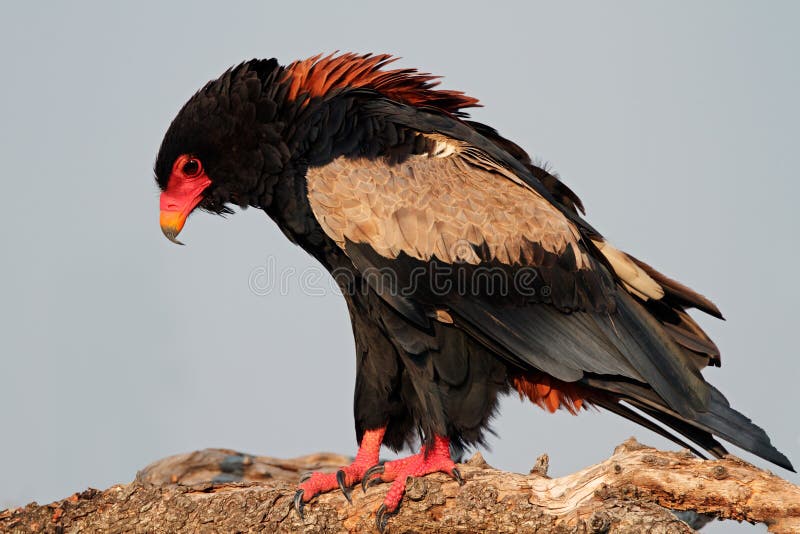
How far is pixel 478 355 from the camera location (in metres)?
6.19

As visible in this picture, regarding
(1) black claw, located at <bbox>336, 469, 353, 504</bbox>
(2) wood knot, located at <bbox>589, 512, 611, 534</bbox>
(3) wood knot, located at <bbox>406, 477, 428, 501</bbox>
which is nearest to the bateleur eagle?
(1) black claw, located at <bbox>336, 469, 353, 504</bbox>

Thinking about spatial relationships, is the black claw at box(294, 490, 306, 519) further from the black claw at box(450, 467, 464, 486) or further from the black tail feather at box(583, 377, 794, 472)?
the black tail feather at box(583, 377, 794, 472)

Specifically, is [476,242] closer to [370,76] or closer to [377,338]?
[377,338]

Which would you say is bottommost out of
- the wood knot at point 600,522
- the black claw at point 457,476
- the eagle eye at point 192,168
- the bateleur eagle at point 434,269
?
the wood knot at point 600,522

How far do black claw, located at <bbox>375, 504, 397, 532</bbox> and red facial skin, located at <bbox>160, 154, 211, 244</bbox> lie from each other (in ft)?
7.96

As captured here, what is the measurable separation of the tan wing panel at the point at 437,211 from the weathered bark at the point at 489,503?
4.71ft

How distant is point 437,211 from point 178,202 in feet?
6.38

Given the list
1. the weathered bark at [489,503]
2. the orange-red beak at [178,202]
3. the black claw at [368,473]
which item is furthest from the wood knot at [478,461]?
the orange-red beak at [178,202]

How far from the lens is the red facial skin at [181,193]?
6496 mm

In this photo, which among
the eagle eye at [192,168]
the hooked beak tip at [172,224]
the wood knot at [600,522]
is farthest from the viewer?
the hooked beak tip at [172,224]

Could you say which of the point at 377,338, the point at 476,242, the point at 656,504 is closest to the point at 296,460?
the point at 377,338

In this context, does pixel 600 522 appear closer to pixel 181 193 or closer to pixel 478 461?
pixel 478 461

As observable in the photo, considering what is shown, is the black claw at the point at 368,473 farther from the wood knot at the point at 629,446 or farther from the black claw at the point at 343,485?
the wood knot at the point at 629,446

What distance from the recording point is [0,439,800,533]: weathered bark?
4.95 metres
